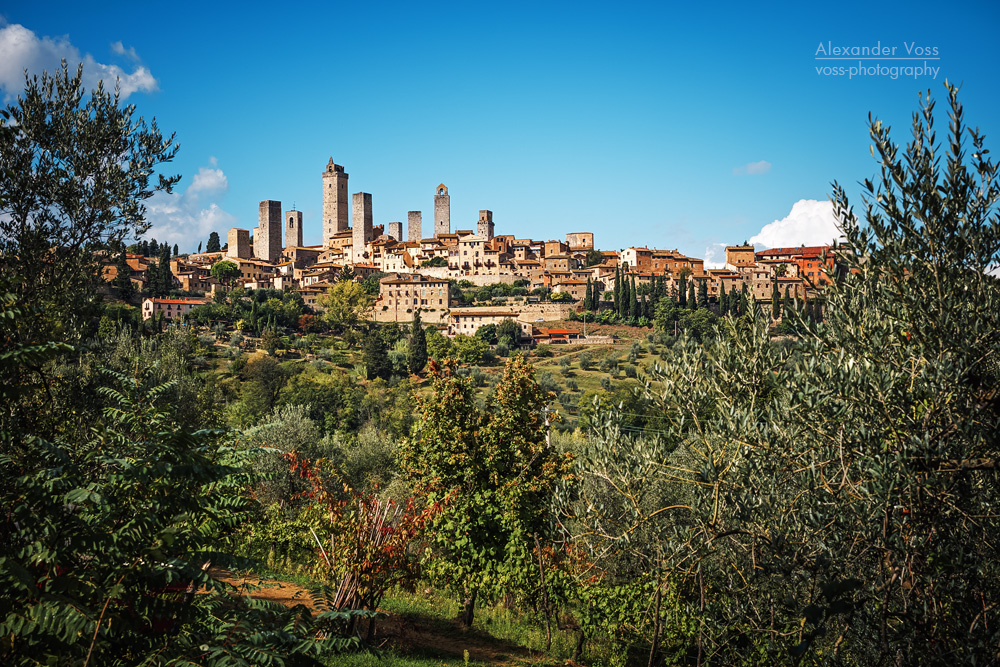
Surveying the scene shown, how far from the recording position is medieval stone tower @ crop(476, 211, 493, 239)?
373 feet

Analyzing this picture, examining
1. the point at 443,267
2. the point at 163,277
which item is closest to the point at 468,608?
the point at 163,277

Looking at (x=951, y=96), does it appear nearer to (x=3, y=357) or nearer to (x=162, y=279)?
(x=3, y=357)

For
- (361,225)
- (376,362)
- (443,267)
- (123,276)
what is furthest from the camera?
(361,225)

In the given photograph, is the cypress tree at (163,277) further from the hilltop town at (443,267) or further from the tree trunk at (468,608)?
the tree trunk at (468,608)

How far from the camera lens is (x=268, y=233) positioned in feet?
359

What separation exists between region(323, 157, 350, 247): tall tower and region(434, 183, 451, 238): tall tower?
52.2ft

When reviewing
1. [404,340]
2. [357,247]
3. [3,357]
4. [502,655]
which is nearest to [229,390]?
[404,340]

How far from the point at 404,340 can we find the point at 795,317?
64410 mm

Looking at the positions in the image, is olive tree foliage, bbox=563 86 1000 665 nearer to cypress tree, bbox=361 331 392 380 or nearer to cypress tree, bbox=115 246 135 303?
cypress tree, bbox=115 246 135 303

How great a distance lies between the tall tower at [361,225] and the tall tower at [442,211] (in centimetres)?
1241

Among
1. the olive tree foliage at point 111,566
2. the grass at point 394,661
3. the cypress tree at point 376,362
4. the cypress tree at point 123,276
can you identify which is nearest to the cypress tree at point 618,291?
the cypress tree at point 376,362

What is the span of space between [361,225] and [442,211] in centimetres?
1576

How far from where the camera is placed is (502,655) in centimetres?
845

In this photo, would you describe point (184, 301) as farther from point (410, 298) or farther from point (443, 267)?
point (443, 267)
